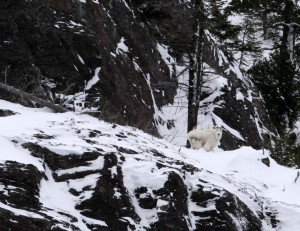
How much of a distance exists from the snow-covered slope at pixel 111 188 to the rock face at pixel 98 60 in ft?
8.42

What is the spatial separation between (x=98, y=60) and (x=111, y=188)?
7806 mm

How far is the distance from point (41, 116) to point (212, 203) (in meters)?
2.96

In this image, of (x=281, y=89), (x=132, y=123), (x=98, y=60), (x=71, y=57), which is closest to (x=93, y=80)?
(x=98, y=60)

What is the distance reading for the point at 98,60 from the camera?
1323 cm

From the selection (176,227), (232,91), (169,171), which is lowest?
(176,227)

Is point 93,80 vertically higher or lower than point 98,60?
lower

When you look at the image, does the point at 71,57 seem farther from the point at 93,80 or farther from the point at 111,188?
the point at 111,188

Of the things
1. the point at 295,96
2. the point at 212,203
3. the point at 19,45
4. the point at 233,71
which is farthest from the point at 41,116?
the point at 295,96

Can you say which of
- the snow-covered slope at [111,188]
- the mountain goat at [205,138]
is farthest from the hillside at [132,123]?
the mountain goat at [205,138]

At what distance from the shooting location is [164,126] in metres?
16.9

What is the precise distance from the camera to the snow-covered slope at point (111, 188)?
5145 mm

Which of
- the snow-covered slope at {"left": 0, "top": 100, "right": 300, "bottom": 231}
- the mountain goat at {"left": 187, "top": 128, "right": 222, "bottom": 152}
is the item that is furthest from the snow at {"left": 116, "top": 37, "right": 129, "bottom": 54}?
the snow-covered slope at {"left": 0, "top": 100, "right": 300, "bottom": 231}

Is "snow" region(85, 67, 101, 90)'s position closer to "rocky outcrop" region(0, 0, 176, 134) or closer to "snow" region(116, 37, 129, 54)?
"rocky outcrop" region(0, 0, 176, 134)

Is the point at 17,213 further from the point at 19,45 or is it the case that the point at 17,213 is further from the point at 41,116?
the point at 19,45
